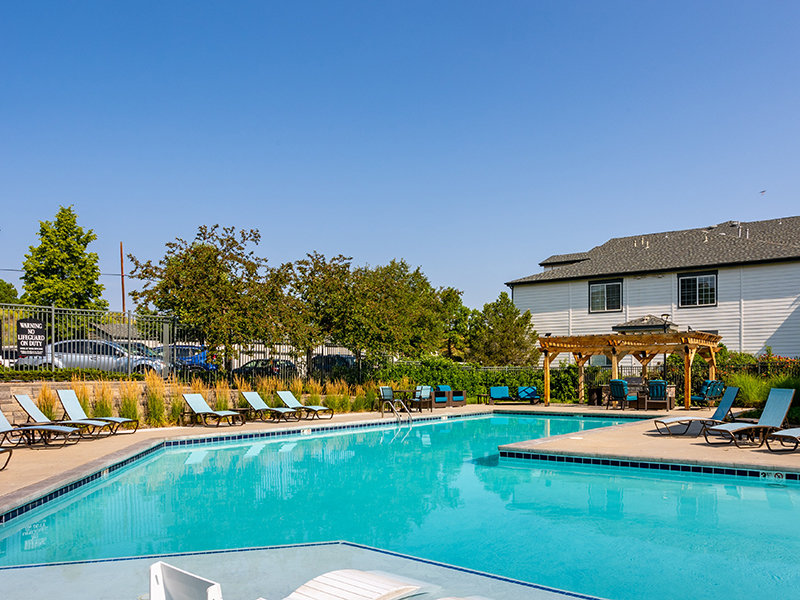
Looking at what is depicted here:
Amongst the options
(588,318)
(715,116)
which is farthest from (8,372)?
(588,318)

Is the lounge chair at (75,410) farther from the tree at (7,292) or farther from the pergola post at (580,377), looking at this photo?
the tree at (7,292)

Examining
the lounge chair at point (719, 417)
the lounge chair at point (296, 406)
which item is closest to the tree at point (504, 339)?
the lounge chair at point (296, 406)

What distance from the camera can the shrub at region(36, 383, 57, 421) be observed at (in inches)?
523

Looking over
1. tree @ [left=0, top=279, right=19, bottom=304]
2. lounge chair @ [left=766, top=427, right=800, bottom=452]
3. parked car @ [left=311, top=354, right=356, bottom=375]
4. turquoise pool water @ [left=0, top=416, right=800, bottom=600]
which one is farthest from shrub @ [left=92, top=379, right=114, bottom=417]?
tree @ [left=0, top=279, right=19, bottom=304]

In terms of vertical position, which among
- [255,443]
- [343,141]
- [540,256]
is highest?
[343,141]

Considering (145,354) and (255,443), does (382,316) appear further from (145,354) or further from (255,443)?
(255,443)

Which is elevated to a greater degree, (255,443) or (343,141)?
(343,141)

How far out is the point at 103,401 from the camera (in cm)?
1423

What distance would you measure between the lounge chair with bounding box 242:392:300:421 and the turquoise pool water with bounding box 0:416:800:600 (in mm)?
4608

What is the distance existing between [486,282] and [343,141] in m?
22.8

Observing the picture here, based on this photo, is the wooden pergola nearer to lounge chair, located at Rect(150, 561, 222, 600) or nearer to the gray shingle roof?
the gray shingle roof

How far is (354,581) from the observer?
3818mm

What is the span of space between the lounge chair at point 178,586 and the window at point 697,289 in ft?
95.1

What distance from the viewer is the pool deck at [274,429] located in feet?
27.0
